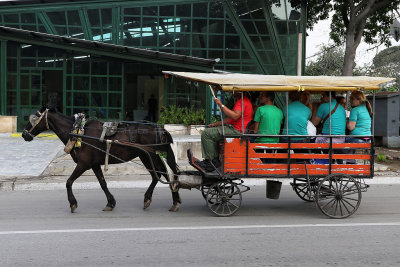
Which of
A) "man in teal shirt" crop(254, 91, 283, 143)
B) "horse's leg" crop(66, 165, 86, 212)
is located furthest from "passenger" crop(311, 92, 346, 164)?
"horse's leg" crop(66, 165, 86, 212)

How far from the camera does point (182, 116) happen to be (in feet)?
69.1

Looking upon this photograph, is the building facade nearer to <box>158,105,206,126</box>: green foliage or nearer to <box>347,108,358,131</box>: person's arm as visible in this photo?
<box>158,105,206,126</box>: green foliage

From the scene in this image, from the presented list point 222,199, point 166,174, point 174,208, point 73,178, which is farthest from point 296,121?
point 73,178

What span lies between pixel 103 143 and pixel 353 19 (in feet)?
41.9

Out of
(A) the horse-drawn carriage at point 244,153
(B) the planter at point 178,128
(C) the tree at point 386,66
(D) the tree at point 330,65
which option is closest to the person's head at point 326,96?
(A) the horse-drawn carriage at point 244,153

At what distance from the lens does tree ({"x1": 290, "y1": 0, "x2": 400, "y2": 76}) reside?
17.9 m

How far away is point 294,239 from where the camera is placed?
6.51 metres

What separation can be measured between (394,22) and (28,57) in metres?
15.2

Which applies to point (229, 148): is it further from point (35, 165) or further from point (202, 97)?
point (202, 97)

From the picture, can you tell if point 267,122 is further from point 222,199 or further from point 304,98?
point 222,199

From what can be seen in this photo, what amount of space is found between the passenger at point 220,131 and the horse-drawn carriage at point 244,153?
13 centimetres

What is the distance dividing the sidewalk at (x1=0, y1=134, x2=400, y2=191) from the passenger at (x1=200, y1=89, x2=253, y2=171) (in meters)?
2.31

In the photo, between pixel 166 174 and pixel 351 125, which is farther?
pixel 166 174

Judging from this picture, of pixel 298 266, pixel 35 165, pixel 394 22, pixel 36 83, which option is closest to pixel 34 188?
pixel 35 165
